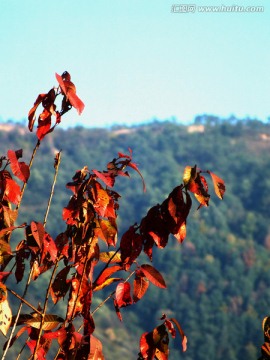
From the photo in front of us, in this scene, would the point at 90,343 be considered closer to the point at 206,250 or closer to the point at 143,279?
the point at 143,279

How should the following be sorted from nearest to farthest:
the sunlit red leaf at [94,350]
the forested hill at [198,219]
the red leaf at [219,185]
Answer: the sunlit red leaf at [94,350], the red leaf at [219,185], the forested hill at [198,219]

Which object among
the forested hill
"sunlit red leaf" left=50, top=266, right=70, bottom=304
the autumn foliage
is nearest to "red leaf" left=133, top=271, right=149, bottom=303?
the autumn foliage

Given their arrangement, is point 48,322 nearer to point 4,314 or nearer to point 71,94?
point 4,314

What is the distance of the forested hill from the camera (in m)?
35.4

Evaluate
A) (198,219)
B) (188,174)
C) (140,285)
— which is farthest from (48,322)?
(198,219)

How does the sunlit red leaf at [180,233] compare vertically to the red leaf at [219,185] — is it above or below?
below

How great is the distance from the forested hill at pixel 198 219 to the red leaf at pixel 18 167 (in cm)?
2958

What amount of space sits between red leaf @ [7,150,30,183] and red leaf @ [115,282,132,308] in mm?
245

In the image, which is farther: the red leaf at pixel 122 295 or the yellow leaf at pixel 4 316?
the red leaf at pixel 122 295

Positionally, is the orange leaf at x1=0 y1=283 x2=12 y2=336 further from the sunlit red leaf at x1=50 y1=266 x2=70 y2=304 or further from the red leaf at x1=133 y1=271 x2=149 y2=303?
the red leaf at x1=133 y1=271 x2=149 y2=303

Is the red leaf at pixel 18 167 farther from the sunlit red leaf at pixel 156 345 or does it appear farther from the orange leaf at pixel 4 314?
the sunlit red leaf at pixel 156 345

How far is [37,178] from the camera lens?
4353cm

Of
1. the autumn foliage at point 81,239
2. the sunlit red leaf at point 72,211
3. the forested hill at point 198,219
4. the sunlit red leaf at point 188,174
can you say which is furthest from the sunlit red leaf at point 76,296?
the forested hill at point 198,219

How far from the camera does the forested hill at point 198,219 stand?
1395 inches
